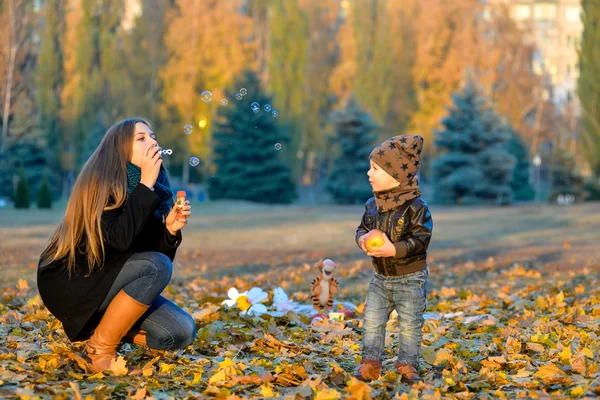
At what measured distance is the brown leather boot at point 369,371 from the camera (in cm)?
407

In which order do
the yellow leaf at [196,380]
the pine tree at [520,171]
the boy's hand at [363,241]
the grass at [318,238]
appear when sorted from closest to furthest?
the yellow leaf at [196,380], the boy's hand at [363,241], the grass at [318,238], the pine tree at [520,171]

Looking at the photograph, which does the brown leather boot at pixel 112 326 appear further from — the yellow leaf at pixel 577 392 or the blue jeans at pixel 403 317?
the yellow leaf at pixel 577 392

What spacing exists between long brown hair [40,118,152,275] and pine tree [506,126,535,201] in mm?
33355

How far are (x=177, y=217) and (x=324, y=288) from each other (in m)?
1.95

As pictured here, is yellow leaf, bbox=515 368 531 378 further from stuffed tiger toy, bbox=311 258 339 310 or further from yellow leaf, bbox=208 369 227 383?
stuffed tiger toy, bbox=311 258 339 310

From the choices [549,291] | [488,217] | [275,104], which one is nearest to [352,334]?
[549,291]

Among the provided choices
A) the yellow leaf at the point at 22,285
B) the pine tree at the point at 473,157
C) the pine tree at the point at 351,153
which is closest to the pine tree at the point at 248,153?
the pine tree at the point at 351,153

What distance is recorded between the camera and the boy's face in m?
4.23

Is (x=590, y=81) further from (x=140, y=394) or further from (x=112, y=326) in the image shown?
(x=140, y=394)

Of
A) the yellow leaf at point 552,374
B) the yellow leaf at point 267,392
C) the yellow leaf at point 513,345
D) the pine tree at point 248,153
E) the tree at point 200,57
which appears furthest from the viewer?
the tree at point 200,57

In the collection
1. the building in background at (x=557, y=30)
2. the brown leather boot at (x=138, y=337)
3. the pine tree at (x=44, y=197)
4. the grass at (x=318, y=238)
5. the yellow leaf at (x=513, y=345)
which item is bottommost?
the grass at (x=318, y=238)

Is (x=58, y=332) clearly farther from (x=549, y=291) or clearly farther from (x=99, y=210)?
(x=549, y=291)

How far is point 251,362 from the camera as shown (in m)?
4.41

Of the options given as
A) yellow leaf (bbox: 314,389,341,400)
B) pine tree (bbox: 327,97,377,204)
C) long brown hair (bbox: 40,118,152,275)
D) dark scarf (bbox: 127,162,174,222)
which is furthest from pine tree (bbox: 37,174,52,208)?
yellow leaf (bbox: 314,389,341,400)
